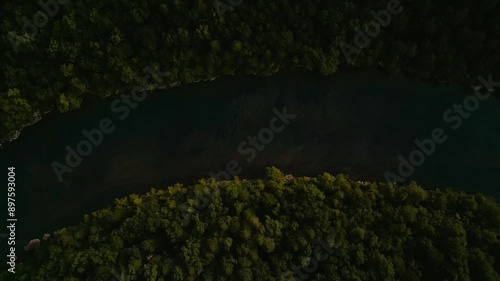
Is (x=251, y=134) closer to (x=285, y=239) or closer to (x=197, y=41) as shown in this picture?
(x=197, y=41)

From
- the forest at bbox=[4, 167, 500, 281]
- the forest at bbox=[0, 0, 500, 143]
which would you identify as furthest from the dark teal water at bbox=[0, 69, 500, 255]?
the forest at bbox=[4, 167, 500, 281]

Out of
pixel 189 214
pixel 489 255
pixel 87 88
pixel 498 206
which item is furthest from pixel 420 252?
pixel 87 88

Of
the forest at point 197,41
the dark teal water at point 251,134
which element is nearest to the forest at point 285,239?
the dark teal water at point 251,134

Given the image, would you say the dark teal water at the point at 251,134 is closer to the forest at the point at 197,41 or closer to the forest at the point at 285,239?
the forest at the point at 197,41

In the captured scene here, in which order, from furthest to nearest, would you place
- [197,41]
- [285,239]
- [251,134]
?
[251,134], [197,41], [285,239]

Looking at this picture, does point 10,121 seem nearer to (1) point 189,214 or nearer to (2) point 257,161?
(1) point 189,214

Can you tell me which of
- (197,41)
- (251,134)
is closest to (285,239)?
(251,134)
